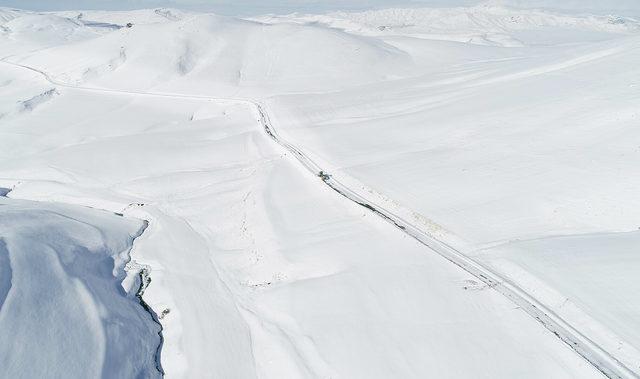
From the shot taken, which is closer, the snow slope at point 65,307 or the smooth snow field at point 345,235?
the snow slope at point 65,307

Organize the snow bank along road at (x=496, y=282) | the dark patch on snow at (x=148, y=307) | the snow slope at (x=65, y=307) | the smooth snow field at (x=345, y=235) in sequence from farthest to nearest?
the dark patch on snow at (x=148, y=307) < the smooth snow field at (x=345, y=235) < the snow bank along road at (x=496, y=282) < the snow slope at (x=65, y=307)

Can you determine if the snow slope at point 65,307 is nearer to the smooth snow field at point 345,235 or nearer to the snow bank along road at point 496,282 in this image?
the smooth snow field at point 345,235

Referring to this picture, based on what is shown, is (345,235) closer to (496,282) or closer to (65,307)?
(496,282)

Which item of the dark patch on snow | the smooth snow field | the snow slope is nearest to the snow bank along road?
the smooth snow field

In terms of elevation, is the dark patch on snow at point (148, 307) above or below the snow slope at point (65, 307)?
below

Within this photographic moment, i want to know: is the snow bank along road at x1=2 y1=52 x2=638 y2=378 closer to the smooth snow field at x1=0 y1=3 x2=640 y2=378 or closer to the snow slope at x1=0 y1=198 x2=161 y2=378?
the smooth snow field at x1=0 y1=3 x2=640 y2=378

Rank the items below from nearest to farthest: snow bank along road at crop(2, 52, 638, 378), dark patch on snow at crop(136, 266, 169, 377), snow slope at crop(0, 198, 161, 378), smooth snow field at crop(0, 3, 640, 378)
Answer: snow slope at crop(0, 198, 161, 378), snow bank along road at crop(2, 52, 638, 378), smooth snow field at crop(0, 3, 640, 378), dark patch on snow at crop(136, 266, 169, 377)

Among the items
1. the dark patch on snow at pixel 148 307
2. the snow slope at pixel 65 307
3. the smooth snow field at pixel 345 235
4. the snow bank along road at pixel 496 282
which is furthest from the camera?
the dark patch on snow at pixel 148 307

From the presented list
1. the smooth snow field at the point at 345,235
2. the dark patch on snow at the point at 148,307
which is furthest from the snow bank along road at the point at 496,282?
the dark patch on snow at the point at 148,307
